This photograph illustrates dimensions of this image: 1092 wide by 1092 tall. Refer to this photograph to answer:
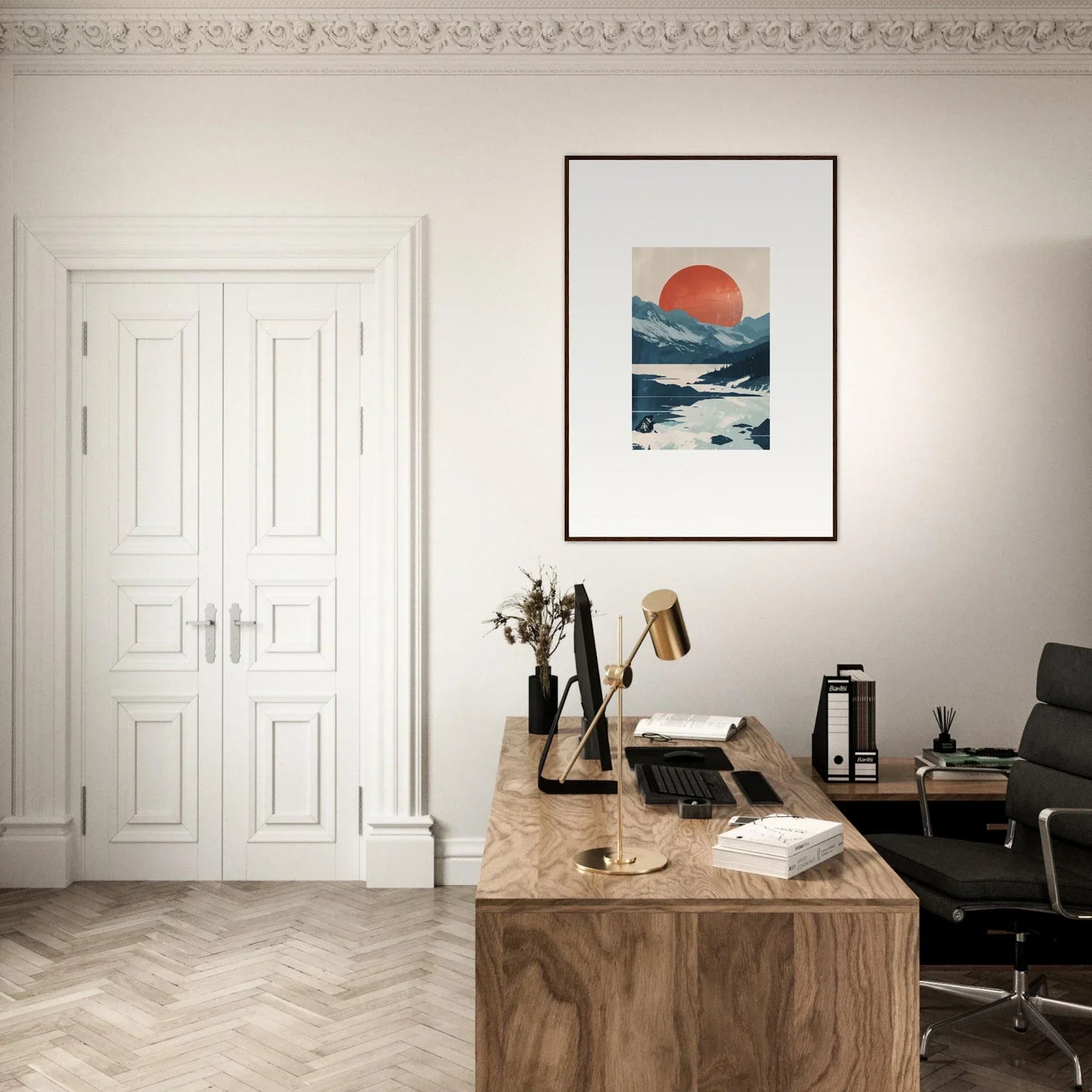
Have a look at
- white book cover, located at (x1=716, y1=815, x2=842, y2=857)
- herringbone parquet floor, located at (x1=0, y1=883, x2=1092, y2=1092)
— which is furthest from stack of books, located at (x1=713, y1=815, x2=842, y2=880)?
herringbone parquet floor, located at (x1=0, y1=883, x2=1092, y2=1092)

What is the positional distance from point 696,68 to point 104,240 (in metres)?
2.39

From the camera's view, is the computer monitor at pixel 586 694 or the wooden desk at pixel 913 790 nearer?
the computer monitor at pixel 586 694

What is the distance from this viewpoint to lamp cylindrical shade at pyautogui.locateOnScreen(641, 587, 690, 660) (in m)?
1.96

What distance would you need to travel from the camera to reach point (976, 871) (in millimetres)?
2709

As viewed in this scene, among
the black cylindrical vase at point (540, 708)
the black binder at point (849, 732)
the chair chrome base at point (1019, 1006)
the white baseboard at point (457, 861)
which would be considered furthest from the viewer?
the white baseboard at point (457, 861)

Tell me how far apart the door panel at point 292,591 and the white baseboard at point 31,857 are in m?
0.63

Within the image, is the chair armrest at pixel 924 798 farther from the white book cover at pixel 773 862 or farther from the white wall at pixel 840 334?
the white book cover at pixel 773 862

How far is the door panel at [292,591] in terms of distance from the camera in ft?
13.3

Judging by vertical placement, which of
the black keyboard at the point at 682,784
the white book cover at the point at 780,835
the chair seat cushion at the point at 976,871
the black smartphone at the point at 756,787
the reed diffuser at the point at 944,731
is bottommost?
the chair seat cushion at the point at 976,871

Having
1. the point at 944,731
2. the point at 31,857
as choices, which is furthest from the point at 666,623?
the point at 31,857

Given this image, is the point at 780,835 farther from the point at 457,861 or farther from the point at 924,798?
the point at 457,861

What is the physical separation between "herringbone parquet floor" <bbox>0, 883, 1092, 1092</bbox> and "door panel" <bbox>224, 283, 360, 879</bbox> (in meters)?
0.25

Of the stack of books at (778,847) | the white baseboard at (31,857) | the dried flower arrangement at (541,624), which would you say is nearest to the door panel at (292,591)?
the white baseboard at (31,857)

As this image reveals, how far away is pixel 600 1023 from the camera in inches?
72.7
